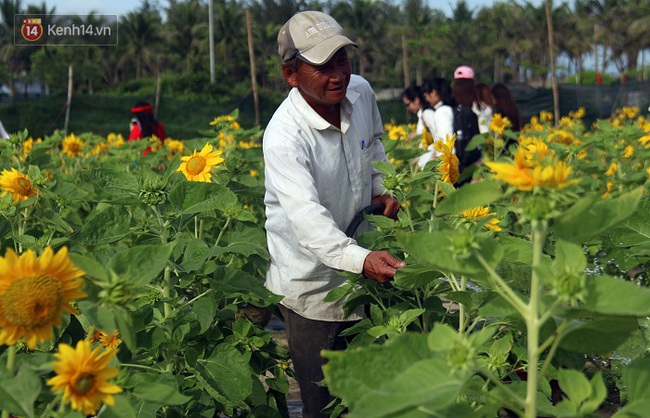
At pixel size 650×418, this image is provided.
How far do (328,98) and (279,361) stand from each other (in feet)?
2.62

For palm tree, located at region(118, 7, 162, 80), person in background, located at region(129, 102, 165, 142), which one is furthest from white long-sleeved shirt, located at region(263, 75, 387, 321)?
palm tree, located at region(118, 7, 162, 80)

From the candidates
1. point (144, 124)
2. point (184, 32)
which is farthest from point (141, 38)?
point (144, 124)

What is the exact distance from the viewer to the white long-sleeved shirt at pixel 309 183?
2.46 metres

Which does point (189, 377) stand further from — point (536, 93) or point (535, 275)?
point (536, 93)

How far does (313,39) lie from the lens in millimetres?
2541

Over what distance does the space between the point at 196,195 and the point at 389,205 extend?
0.69 m

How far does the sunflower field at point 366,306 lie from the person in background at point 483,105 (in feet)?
12.6

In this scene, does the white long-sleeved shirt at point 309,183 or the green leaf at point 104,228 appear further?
the white long-sleeved shirt at point 309,183

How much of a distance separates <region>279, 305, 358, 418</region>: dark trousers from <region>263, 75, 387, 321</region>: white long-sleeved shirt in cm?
3

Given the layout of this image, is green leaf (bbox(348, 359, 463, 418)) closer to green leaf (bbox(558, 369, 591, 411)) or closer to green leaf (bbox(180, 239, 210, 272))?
green leaf (bbox(558, 369, 591, 411))

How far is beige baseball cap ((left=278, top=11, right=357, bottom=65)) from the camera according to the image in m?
2.52

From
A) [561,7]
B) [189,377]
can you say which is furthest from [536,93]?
[561,7]

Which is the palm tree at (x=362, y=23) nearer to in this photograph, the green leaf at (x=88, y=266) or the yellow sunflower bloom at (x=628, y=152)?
the yellow sunflower bloom at (x=628, y=152)

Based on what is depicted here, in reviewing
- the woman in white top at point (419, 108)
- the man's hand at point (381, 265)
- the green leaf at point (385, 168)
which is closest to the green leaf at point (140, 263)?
the man's hand at point (381, 265)
